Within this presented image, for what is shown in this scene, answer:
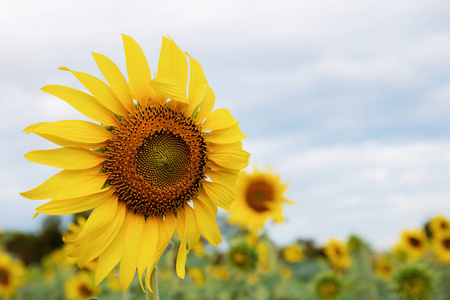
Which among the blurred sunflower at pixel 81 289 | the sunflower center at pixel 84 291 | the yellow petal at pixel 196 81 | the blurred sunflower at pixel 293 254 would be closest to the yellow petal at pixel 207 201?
the yellow petal at pixel 196 81

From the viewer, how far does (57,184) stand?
2.35 metres

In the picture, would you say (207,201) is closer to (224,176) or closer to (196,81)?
(224,176)

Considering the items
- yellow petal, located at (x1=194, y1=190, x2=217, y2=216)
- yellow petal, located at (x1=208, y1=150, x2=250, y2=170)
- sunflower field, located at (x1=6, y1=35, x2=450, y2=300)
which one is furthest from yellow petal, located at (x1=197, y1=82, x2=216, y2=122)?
yellow petal, located at (x1=194, y1=190, x2=217, y2=216)

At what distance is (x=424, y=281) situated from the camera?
677 centimetres

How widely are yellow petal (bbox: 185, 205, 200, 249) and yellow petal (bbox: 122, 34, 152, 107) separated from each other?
→ 0.74 meters

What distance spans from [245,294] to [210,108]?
4.62m

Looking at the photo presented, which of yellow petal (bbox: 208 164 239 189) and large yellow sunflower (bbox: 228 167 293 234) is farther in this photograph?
large yellow sunflower (bbox: 228 167 293 234)

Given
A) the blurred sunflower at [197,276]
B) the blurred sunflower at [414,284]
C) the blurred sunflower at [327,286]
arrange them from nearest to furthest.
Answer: the blurred sunflower at [414,284] < the blurred sunflower at [327,286] < the blurred sunflower at [197,276]

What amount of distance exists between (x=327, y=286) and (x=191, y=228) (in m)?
5.25

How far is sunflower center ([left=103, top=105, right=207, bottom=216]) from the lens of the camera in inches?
97.7

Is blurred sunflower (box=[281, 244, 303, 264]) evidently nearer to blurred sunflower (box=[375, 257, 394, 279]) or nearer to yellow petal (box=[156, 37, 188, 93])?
blurred sunflower (box=[375, 257, 394, 279])

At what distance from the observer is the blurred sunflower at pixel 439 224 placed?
31.8ft

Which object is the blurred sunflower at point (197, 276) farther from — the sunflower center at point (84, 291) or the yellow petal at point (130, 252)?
the yellow petal at point (130, 252)

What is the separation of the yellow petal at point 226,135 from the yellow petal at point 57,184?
0.67m
